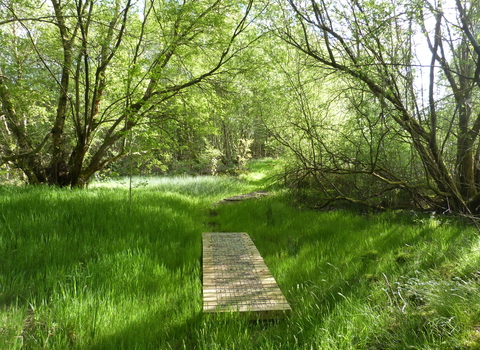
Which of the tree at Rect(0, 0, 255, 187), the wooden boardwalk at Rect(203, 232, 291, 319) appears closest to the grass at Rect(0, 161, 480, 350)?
the wooden boardwalk at Rect(203, 232, 291, 319)

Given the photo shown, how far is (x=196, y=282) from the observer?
2.91 m

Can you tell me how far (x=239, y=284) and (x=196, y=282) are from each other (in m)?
0.53

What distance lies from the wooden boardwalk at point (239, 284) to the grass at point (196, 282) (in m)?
0.12

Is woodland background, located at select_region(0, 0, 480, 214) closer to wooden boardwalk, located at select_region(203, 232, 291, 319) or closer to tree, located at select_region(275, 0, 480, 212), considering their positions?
tree, located at select_region(275, 0, 480, 212)

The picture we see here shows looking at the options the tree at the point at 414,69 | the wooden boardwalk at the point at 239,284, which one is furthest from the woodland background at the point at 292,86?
the wooden boardwalk at the point at 239,284

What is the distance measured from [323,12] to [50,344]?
587 cm

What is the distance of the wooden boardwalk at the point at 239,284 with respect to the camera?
7.29 feet

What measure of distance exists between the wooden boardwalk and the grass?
12 centimetres

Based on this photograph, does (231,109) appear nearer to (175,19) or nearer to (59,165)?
(175,19)

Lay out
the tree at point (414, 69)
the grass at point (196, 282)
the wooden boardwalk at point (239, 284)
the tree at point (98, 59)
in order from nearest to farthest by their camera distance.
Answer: the grass at point (196, 282) → the wooden boardwalk at point (239, 284) → the tree at point (414, 69) → the tree at point (98, 59)

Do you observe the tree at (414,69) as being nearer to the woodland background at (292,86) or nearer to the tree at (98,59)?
the woodland background at (292,86)

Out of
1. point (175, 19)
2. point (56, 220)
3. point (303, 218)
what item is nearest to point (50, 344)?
point (56, 220)

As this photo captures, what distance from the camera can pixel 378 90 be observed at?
464 centimetres

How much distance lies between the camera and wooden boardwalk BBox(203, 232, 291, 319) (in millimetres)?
2221
